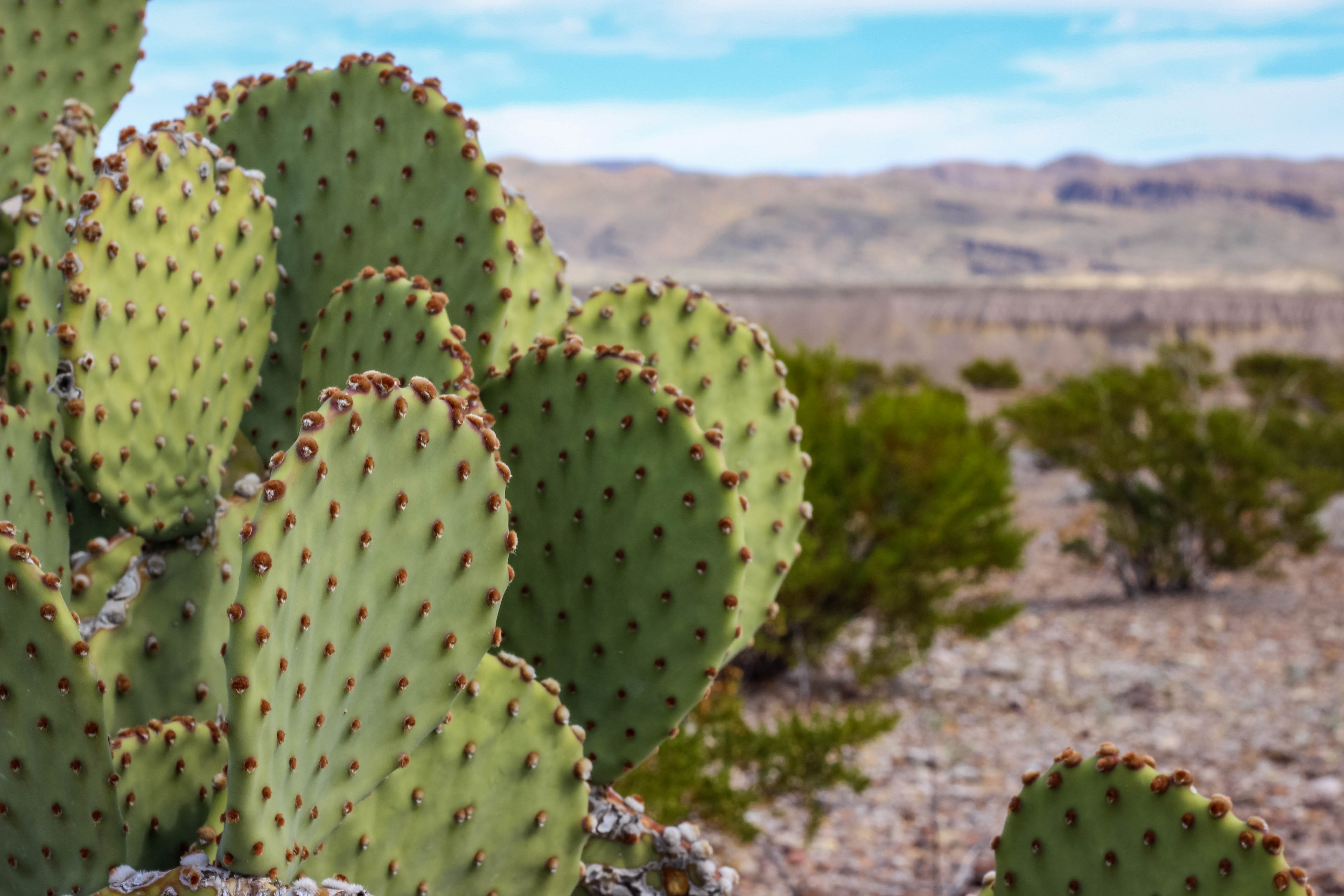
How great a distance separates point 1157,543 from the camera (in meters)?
9.14

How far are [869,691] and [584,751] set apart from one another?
207 inches

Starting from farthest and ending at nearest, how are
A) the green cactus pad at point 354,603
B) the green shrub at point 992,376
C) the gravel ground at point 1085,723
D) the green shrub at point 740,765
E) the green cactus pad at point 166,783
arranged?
the green shrub at point 992,376 → the gravel ground at point 1085,723 → the green shrub at point 740,765 → the green cactus pad at point 166,783 → the green cactus pad at point 354,603

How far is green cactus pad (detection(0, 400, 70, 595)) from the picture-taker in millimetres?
1564

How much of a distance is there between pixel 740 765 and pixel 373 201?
3520 mm

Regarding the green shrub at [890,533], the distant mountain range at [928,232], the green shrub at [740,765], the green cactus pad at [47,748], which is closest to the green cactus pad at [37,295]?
the green cactus pad at [47,748]

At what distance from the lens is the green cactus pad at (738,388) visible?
196 cm

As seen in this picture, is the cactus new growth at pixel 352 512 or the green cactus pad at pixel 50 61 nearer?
the cactus new growth at pixel 352 512

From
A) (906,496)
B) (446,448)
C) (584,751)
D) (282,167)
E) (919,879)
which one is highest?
(282,167)

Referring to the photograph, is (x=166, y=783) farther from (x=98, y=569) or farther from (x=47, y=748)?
(x=98, y=569)

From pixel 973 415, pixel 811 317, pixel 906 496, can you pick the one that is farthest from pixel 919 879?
pixel 811 317

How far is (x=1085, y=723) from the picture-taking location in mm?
6293

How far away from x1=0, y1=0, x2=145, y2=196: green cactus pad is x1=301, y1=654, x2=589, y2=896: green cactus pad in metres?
1.62

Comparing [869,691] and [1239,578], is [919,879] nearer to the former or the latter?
[869,691]

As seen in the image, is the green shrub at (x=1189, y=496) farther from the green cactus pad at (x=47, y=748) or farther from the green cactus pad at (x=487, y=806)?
Result: the green cactus pad at (x=47, y=748)
